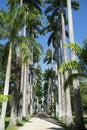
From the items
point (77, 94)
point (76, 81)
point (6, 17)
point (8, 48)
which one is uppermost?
point (6, 17)

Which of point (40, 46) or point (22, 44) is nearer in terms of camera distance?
point (22, 44)

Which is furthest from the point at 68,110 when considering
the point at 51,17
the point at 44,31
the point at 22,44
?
the point at 44,31

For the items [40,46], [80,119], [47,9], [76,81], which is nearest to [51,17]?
[47,9]

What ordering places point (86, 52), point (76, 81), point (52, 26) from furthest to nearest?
point (52, 26) < point (76, 81) < point (86, 52)

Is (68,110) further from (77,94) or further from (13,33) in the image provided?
(13,33)

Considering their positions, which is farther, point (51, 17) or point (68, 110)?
point (51, 17)

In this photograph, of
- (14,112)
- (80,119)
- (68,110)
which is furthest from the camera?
(68,110)

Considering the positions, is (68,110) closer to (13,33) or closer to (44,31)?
(13,33)

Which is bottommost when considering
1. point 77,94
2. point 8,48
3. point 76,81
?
point 77,94

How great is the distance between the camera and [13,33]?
1722 cm

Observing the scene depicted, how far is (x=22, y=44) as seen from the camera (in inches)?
Result: 679

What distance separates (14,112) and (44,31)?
17.5 m

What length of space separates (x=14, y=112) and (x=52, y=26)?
17171 mm

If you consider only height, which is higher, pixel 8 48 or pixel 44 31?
pixel 44 31
